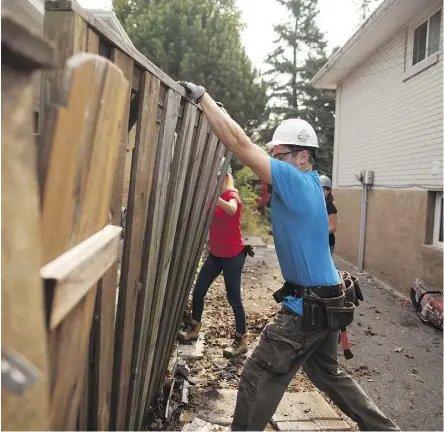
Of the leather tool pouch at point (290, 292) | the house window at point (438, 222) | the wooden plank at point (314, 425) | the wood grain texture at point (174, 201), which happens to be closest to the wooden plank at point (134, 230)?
the wood grain texture at point (174, 201)

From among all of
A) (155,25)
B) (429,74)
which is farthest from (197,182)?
(155,25)

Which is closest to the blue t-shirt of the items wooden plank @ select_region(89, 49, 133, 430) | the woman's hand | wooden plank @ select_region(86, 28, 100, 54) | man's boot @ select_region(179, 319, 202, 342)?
wooden plank @ select_region(89, 49, 133, 430)

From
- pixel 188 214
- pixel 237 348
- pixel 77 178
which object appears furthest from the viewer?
pixel 237 348

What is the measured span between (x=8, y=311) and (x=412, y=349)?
5838mm

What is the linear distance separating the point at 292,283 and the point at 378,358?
3.09m

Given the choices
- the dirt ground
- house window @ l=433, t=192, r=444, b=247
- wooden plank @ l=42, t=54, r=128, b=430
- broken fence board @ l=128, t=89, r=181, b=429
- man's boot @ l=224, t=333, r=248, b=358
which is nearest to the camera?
wooden plank @ l=42, t=54, r=128, b=430

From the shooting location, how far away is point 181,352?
15.2 feet

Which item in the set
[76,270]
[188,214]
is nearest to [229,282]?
[188,214]

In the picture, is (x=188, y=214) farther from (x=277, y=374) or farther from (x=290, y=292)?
(x=277, y=374)

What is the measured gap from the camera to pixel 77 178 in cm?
100

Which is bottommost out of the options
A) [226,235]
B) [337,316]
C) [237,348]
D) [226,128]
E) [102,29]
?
[237,348]

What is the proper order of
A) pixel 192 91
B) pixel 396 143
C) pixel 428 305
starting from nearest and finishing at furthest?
pixel 192 91, pixel 428 305, pixel 396 143

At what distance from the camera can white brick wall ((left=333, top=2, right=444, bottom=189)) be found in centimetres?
791

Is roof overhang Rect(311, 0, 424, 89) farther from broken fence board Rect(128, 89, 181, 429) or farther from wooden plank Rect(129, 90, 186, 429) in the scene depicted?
broken fence board Rect(128, 89, 181, 429)
